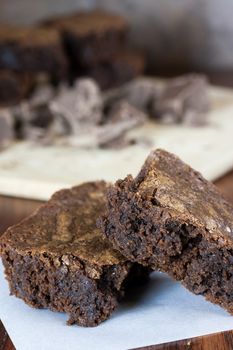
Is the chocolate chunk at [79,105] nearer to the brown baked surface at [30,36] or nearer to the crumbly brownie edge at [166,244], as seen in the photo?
the brown baked surface at [30,36]

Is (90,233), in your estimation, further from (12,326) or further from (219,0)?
(219,0)

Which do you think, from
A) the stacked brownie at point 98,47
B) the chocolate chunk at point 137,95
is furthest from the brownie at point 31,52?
the chocolate chunk at point 137,95

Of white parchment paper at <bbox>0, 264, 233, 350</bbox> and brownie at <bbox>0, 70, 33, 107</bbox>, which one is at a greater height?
white parchment paper at <bbox>0, 264, 233, 350</bbox>

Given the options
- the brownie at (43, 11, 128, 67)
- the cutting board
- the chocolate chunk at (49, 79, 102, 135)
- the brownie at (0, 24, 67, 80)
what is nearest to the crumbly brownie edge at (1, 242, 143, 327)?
the cutting board

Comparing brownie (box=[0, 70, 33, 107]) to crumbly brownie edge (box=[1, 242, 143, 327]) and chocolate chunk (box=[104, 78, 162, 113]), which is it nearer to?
chocolate chunk (box=[104, 78, 162, 113])

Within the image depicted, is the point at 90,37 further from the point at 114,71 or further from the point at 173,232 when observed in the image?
the point at 173,232

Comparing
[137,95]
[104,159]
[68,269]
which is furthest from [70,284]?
[137,95]
